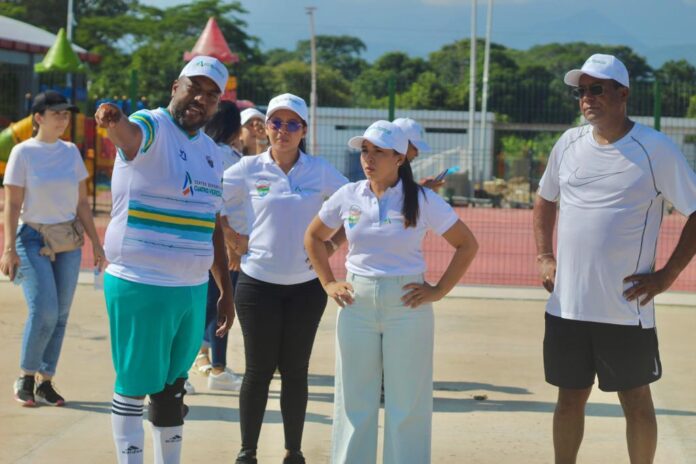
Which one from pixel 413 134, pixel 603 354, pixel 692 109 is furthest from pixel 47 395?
pixel 692 109

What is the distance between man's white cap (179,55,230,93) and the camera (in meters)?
5.03

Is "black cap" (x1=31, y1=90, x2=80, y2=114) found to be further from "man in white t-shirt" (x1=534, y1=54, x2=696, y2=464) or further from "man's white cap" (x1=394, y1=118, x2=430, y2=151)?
"man in white t-shirt" (x1=534, y1=54, x2=696, y2=464)

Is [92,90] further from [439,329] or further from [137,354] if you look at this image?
[137,354]

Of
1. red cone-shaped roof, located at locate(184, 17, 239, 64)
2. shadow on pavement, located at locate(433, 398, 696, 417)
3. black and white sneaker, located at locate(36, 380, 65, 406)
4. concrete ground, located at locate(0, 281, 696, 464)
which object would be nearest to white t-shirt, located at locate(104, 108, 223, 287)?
concrete ground, located at locate(0, 281, 696, 464)

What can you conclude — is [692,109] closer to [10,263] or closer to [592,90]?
[10,263]

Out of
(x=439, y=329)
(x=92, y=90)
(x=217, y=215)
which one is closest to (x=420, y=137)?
(x=217, y=215)

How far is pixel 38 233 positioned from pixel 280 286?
2.00m

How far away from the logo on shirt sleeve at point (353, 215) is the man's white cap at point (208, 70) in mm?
921

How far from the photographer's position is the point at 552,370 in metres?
5.57

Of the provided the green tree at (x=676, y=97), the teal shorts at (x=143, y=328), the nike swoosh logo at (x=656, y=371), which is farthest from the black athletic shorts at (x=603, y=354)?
the green tree at (x=676, y=97)

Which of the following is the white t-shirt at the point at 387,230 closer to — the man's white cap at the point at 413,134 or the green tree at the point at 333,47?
the man's white cap at the point at 413,134

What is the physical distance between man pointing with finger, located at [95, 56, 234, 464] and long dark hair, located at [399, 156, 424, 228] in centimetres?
93

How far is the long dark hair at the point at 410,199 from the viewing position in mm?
5504

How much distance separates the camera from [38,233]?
7305 mm
